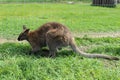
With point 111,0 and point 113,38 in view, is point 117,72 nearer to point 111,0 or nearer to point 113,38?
point 113,38

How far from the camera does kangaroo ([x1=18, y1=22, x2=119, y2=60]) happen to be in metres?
7.72

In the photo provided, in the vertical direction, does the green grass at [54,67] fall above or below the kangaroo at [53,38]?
below

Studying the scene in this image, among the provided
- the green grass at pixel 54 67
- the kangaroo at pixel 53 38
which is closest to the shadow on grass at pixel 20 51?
the green grass at pixel 54 67

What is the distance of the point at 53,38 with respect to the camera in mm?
7691

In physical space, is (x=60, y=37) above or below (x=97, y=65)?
above

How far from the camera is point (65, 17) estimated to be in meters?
15.6

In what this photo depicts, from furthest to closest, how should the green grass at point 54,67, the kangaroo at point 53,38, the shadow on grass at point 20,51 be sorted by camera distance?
the shadow on grass at point 20,51, the kangaroo at point 53,38, the green grass at point 54,67

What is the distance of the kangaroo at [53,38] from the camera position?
25.3ft

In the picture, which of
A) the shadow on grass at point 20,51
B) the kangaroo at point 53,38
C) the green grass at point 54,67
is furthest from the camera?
the shadow on grass at point 20,51

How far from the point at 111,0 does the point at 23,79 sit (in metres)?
16.6

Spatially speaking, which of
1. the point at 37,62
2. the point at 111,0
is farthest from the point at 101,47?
the point at 111,0

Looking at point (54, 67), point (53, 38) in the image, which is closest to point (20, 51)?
point (53, 38)

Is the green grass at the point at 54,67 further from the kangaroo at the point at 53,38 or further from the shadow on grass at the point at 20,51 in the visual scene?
the kangaroo at the point at 53,38

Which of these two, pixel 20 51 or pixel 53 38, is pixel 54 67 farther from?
pixel 20 51
